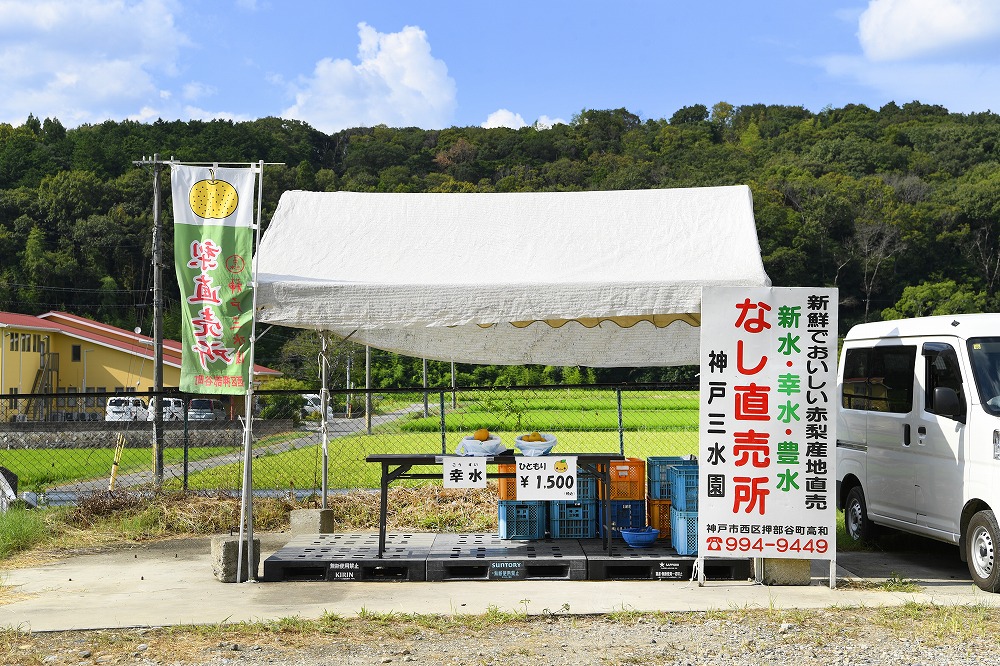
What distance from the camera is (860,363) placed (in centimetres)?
903

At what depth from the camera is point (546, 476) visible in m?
7.68

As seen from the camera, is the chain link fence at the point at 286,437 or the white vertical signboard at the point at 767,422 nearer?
the white vertical signboard at the point at 767,422

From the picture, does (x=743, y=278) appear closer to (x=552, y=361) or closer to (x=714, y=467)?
(x=714, y=467)

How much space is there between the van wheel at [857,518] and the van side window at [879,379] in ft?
2.87

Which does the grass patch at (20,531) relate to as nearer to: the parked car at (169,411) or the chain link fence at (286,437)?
the chain link fence at (286,437)

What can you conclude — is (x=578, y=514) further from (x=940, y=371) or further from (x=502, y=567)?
(x=940, y=371)

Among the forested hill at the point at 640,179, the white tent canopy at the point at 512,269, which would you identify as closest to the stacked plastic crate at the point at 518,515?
the white tent canopy at the point at 512,269

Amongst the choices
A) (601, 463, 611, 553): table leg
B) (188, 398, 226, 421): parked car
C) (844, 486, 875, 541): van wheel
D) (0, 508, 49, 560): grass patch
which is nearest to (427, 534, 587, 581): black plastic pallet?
(601, 463, 611, 553): table leg

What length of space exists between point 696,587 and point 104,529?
21.1 feet

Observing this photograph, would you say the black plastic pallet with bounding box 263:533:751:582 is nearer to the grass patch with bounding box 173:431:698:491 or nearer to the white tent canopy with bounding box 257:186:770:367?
the white tent canopy with bounding box 257:186:770:367

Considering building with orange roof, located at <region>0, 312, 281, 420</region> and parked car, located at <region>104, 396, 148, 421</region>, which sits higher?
building with orange roof, located at <region>0, 312, 281, 420</region>

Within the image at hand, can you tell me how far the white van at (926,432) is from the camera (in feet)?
23.2

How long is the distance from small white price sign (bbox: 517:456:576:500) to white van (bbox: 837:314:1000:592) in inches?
114

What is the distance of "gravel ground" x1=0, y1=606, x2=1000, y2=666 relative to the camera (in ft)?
17.9
